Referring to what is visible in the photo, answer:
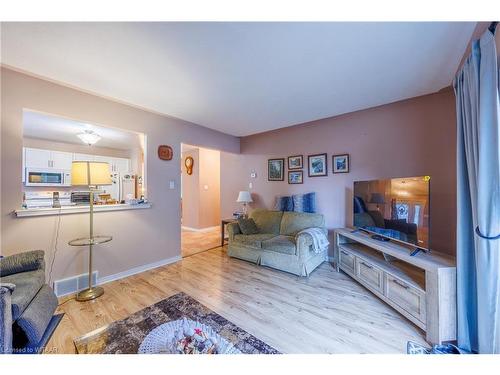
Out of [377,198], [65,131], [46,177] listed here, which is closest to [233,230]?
[377,198]

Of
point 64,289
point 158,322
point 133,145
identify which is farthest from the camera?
point 133,145

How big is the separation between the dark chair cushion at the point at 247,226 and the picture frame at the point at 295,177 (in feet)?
3.51

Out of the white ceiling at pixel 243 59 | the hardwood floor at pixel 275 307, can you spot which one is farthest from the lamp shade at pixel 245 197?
the white ceiling at pixel 243 59

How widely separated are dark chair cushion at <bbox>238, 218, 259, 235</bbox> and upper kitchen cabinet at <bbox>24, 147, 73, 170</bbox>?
4.00 meters

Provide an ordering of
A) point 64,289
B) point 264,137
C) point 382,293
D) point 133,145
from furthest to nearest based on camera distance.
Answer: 1. point 133,145
2. point 264,137
3. point 64,289
4. point 382,293

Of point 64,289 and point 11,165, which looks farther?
point 64,289

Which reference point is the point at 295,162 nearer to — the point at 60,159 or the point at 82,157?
the point at 82,157

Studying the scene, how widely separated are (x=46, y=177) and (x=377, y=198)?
5.76 m

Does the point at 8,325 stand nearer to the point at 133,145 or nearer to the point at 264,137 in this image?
the point at 264,137

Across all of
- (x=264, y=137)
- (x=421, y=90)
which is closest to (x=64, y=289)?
(x=264, y=137)

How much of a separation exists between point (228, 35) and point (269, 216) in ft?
9.03

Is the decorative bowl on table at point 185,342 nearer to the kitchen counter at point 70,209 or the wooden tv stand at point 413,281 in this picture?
the wooden tv stand at point 413,281

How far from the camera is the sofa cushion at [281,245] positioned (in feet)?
8.66

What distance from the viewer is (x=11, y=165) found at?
6.04 ft
